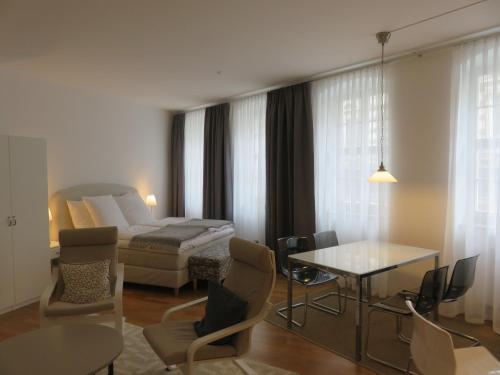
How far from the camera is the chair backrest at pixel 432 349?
145 centimetres

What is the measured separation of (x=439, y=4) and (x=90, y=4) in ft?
8.46

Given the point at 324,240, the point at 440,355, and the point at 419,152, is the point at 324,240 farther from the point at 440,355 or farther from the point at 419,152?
the point at 440,355

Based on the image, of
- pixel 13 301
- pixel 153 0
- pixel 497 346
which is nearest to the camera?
pixel 153 0

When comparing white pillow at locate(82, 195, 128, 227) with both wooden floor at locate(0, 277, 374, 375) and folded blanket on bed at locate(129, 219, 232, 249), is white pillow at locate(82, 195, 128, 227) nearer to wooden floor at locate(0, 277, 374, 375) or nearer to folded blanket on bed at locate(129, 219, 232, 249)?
folded blanket on bed at locate(129, 219, 232, 249)

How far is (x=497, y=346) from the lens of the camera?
285cm

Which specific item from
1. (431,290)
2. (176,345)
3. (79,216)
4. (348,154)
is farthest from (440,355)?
(79,216)

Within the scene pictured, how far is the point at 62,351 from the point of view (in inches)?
77.7

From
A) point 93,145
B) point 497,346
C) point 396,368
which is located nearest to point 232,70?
point 93,145

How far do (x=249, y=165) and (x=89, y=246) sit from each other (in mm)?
2817

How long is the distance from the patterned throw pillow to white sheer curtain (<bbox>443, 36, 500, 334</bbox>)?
3273 mm

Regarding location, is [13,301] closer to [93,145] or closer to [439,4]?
[93,145]

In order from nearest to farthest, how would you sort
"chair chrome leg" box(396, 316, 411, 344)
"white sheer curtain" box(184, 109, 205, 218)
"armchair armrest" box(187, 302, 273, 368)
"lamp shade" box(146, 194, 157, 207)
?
"armchair armrest" box(187, 302, 273, 368) < "chair chrome leg" box(396, 316, 411, 344) < "lamp shade" box(146, 194, 157, 207) < "white sheer curtain" box(184, 109, 205, 218)

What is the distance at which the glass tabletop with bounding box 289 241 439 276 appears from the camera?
2.67 meters

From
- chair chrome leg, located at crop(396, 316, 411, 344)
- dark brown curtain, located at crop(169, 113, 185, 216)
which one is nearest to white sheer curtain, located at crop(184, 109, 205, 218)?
dark brown curtain, located at crop(169, 113, 185, 216)
